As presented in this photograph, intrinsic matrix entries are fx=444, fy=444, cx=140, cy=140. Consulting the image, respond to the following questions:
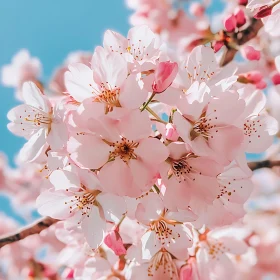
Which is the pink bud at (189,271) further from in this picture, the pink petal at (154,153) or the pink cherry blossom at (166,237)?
the pink petal at (154,153)

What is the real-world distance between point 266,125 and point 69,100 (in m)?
0.57

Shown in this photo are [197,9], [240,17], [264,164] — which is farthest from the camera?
[197,9]

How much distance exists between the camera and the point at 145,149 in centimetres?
98

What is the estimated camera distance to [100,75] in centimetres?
109

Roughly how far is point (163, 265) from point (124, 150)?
0.46m

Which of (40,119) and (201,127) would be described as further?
(40,119)

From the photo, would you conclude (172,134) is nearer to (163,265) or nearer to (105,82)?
(105,82)

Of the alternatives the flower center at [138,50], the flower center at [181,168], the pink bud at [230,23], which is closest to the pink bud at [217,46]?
the pink bud at [230,23]

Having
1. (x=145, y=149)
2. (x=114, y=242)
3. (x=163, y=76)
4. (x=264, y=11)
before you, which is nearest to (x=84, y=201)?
(x=114, y=242)

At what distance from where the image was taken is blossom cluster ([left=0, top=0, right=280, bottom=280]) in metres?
1.00

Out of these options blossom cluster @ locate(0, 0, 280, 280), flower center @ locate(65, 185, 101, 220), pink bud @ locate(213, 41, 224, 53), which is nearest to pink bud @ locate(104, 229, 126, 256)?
blossom cluster @ locate(0, 0, 280, 280)

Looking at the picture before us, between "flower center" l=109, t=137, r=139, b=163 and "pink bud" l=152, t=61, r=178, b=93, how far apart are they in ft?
0.48

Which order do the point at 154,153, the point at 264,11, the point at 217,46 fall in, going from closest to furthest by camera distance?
the point at 154,153 → the point at 264,11 → the point at 217,46

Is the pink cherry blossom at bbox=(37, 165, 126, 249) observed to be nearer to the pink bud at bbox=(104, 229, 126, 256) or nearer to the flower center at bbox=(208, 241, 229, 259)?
the pink bud at bbox=(104, 229, 126, 256)
